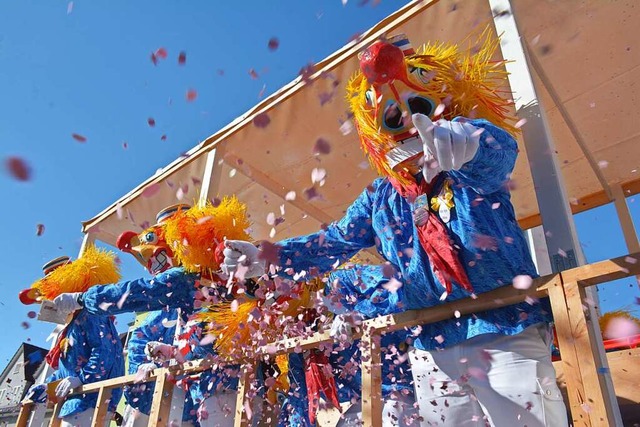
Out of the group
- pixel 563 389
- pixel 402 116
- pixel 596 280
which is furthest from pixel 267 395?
pixel 596 280

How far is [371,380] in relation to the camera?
1.74m

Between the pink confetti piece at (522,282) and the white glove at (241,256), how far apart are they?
3.18 feet

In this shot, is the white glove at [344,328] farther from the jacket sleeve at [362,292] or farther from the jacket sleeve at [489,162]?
the jacket sleeve at [489,162]

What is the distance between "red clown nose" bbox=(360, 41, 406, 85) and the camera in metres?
1.75

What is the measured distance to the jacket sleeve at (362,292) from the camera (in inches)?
88.6

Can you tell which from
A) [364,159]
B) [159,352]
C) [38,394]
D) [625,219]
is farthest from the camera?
[625,219]

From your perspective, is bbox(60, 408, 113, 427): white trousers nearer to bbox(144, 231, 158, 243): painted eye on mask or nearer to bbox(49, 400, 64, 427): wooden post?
bbox(49, 400, 64, 427): wooden post

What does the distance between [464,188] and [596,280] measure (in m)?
0.49

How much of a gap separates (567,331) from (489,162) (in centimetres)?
52

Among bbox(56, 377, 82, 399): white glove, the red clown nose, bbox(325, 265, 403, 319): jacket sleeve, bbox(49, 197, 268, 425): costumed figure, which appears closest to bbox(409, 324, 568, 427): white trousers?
bbox(325, 265, 403, 319): jacket sleeve

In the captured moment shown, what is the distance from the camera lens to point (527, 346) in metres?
1.57

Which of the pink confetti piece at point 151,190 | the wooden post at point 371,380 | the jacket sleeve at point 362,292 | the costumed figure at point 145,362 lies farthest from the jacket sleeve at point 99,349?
the wooden post at point 371,380

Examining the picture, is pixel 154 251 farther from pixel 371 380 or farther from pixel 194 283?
pixel 371 380

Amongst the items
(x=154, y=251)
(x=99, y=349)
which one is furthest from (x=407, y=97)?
(x=99, y=349)
